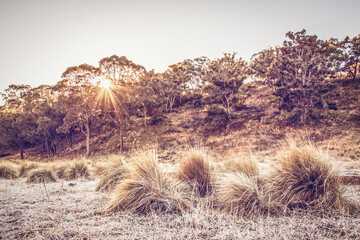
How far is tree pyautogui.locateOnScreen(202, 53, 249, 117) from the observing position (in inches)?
1083

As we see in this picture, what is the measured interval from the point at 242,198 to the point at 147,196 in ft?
4.84

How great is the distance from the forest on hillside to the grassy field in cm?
2173

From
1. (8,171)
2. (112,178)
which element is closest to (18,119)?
(8,171)

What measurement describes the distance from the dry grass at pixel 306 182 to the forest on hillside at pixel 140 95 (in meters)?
22.6

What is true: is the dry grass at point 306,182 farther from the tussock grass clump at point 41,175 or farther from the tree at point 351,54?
the tree at point 351,54

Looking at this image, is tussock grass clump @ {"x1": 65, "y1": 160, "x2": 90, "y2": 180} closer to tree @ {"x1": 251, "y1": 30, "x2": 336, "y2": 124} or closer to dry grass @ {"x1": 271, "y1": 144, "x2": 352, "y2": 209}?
dry grass @ {"x1": 271, "y1": 144, "x2": 352, "y2": 209}

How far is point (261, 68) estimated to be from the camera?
33.2 m

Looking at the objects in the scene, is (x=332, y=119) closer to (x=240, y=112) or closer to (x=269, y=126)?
(x=269, y=126)

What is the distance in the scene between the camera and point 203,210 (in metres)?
2.71

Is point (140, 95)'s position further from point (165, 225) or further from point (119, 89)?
point (165, 225)

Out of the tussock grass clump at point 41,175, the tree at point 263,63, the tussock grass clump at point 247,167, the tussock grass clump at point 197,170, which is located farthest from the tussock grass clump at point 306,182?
the tree at point 263,63

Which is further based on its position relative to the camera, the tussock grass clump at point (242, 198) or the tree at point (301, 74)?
the tree at point (301, 74)

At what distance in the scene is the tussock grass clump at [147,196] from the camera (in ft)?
9.34

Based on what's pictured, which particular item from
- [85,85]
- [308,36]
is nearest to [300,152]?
[85,85]
